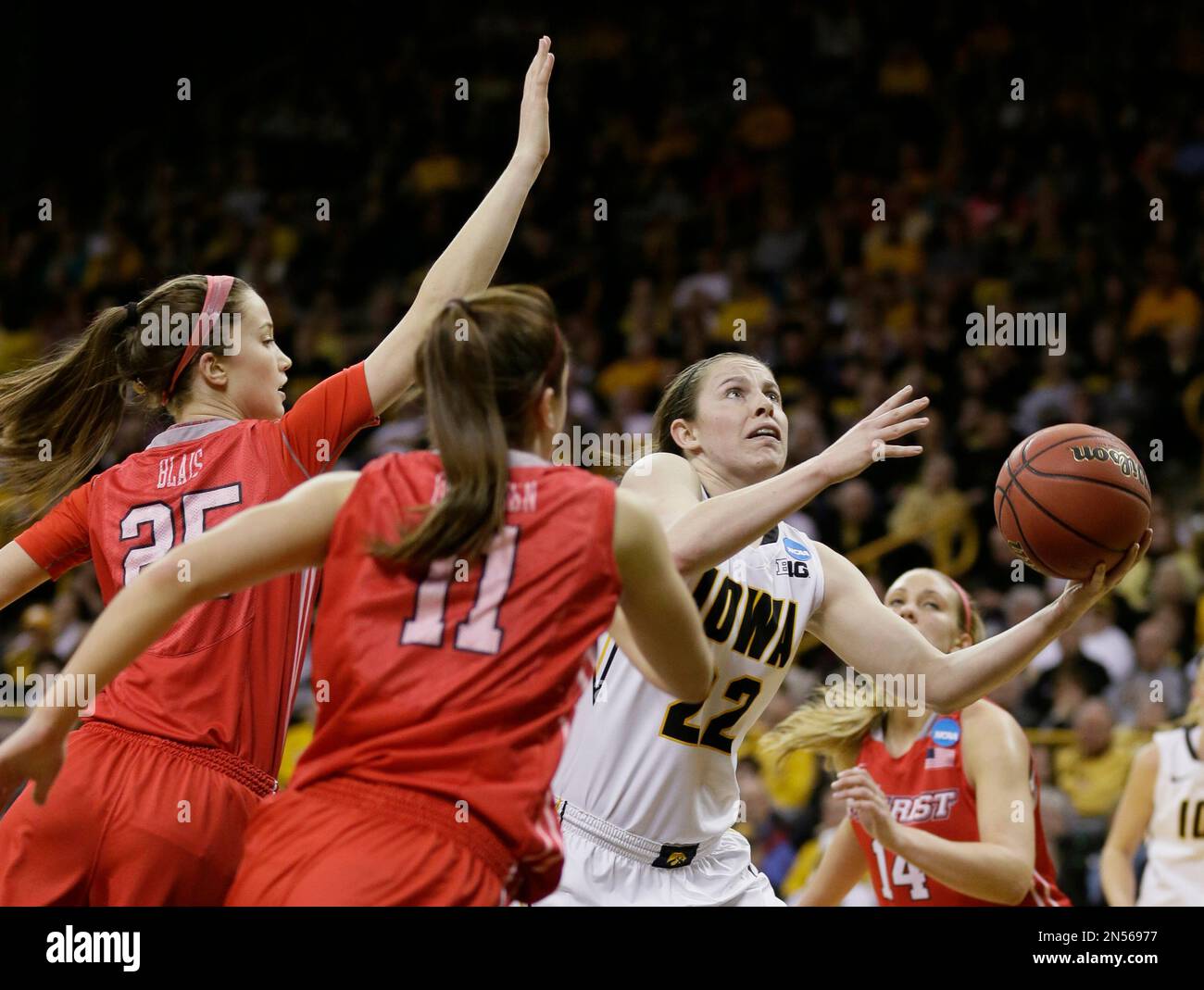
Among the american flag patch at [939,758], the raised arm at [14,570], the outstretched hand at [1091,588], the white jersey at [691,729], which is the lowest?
the american flag patch at [939,758]

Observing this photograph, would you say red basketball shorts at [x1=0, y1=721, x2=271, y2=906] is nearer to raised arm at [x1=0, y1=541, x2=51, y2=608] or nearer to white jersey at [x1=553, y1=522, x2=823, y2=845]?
raised arm at [x1=0, y1=541, x2=51, y2=608]

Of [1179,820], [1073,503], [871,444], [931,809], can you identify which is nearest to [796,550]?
[1073,503]

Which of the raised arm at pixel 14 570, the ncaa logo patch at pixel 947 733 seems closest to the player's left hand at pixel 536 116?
the raised arm at pixel 14 570

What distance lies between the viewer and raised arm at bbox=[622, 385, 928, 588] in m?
3.10

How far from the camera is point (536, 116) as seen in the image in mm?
3547

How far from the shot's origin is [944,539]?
8.71 metres

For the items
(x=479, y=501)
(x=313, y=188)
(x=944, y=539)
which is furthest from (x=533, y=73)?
(x=313, y=188)

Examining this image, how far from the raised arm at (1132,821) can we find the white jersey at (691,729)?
2.50 metres

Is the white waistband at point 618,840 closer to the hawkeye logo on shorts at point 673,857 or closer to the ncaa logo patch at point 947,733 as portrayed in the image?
the hawkeye logo on shorts at point 673,857

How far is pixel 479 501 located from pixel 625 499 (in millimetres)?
253

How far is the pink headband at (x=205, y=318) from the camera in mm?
3391

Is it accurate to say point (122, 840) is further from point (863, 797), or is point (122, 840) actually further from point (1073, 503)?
point (1073, 503)

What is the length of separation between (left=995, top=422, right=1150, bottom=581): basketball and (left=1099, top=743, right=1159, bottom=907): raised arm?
99.0 inches
